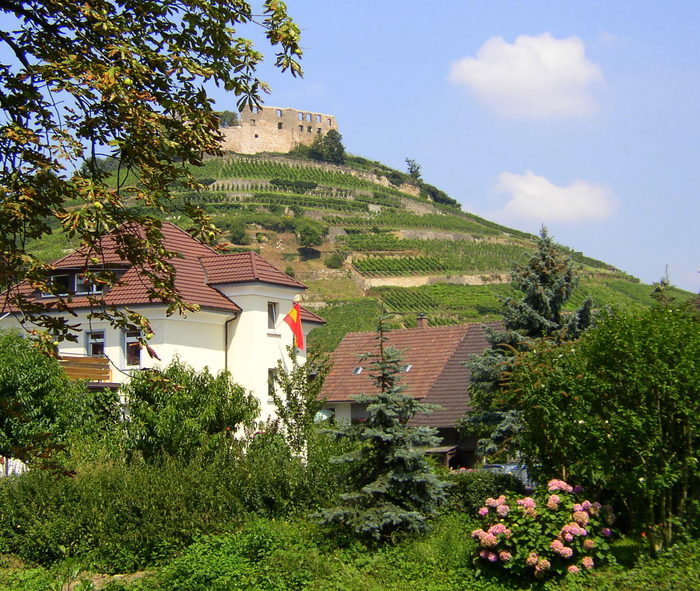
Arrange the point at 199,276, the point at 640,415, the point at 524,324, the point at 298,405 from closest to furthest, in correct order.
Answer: the point at 640,415 < the point at 298,405 < the point at 524,324 < the point at 199,276

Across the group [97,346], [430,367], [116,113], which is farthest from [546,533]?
[430,367]

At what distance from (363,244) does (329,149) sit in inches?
1615

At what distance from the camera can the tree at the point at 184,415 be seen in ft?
67.9

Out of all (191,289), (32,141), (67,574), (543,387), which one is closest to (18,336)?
(191,289)

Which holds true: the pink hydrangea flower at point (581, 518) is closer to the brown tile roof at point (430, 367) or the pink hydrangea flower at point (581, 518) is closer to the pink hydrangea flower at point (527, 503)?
the pink hydrangea flower at point (527, 503)

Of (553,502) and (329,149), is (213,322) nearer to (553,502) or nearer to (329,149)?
(553,502)

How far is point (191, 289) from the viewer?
2841cm

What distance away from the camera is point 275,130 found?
140 metres

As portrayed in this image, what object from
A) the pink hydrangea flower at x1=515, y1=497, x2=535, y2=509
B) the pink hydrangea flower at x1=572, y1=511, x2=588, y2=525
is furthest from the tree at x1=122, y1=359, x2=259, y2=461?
the pink hydrangea flower at x1=572, y1=511, x2=588, y2=525

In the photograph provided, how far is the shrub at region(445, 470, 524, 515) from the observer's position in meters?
17.6

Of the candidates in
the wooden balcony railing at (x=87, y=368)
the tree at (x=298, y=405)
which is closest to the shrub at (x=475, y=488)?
the tree at (x=298, y=405)

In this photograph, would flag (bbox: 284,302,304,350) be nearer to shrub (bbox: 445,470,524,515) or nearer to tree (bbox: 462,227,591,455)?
tree (bbox: 462,227,591,455)

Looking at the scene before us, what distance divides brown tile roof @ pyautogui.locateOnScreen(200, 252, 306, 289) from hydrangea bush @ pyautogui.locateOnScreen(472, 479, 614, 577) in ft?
49.7

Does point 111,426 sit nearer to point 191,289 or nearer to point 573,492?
point 191,289
